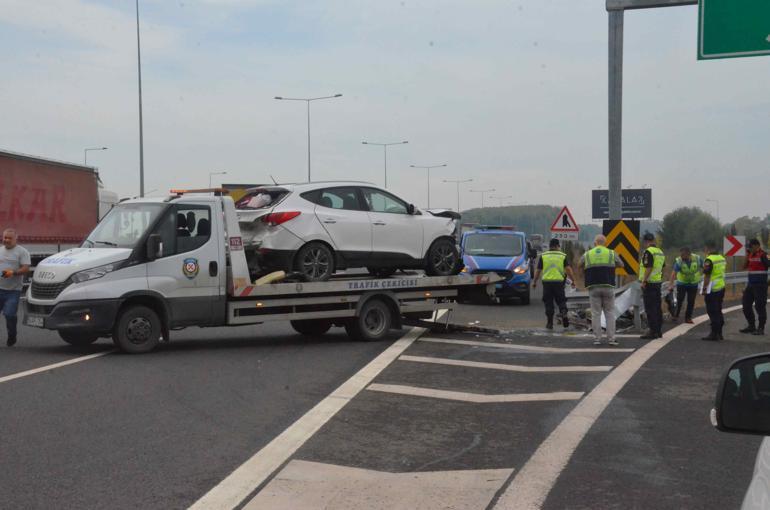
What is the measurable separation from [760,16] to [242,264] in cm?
797

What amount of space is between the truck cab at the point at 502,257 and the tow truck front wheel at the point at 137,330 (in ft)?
38.1

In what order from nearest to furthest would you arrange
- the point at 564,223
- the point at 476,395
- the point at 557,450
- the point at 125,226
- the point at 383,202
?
the point at 557,450
the point at 476,395
the point at 125,226
the point at 383,202
the point at 564,223

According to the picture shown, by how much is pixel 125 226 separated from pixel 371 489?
297 inches

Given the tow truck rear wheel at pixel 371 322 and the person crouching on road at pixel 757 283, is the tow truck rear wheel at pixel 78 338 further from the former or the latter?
the person crouching on road at pixel 757 283

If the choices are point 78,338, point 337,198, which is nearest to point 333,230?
point 337,198

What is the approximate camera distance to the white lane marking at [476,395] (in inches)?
360

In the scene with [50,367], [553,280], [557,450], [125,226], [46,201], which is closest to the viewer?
[557,450]

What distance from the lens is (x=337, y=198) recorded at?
1342cm

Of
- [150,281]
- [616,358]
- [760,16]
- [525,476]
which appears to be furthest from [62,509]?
[760,16]

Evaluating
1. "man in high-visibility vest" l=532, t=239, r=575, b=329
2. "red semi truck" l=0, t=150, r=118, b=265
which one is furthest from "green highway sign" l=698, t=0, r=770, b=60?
"red semi truck" l=0, t=150, r=118, b=265

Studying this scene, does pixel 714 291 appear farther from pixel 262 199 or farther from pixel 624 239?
pixel 262 199

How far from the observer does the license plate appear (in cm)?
1170

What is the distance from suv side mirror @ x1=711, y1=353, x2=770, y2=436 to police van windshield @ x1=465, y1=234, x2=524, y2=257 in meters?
21.5

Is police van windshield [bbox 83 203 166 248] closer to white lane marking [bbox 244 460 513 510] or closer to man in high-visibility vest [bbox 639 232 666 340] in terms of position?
white lane marking [bbox 244 460 513 510]
